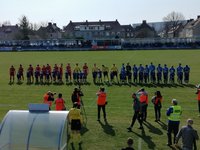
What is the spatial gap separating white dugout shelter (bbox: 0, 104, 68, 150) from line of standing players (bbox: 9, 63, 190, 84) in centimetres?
1751

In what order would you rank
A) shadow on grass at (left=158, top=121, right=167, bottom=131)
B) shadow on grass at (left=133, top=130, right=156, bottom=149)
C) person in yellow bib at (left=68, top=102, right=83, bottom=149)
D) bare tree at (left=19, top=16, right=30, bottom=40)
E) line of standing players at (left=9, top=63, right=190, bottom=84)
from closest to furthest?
person in yellow bib at (left=68, top=102, right=83, bottom=149), shadow on grass at (left=133, top=130, right=156, bottom=149), shadow on grass at (left=158, top=121, right=167, bottom=131), line of standing players at (left=9, top=63, right=190, bottom=84), bare tree at (left=19, top=16, right=30, bottom=40)

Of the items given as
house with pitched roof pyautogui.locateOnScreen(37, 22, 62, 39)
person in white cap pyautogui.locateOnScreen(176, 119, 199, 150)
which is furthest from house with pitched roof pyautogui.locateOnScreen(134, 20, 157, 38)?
person in white cap pyautogui.locateOnScreen(176, 119, 199, 150)

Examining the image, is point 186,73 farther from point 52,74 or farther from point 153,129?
point 153,129

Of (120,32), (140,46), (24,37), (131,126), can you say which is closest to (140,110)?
(131,126)

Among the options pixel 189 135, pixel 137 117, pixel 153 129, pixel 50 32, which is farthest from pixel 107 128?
pixel 50 32

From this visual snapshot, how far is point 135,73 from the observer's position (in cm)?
2777

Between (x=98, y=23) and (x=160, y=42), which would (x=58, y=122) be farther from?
(x=98, y=23)

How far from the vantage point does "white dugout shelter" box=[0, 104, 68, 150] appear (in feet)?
33.3

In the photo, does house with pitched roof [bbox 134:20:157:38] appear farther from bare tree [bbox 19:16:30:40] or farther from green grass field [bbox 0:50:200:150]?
green grass field [bbox 0:50:200:150]

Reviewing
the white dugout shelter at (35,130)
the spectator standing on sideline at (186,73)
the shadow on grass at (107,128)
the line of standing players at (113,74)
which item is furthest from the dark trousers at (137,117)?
the spectator standing on sideline at (186,73)

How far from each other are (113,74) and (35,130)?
18694 millimetres

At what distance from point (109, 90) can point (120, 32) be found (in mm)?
109950

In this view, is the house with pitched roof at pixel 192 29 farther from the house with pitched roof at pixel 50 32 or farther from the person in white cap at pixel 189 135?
the person in white cap at pixel 189 135

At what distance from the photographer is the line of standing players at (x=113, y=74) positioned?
27312mm
